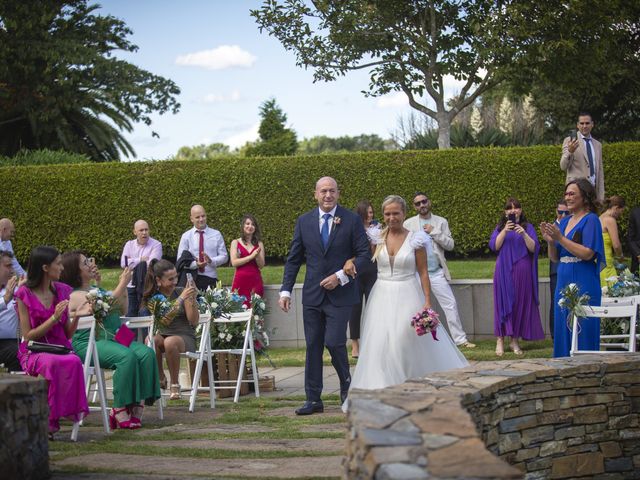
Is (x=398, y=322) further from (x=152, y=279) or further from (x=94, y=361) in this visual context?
(x=152, y=279)

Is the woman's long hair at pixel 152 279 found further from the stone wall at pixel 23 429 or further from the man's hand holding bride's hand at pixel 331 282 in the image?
the stone wall at pixel 23 429

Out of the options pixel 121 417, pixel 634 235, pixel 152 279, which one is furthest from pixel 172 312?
pixel 634 235

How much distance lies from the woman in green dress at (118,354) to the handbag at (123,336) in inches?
1.5

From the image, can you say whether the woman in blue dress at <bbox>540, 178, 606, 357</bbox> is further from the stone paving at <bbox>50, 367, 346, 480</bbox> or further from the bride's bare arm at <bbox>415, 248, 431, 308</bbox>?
the stone paving at <bbox>50, 367, 346, 480</bbox>

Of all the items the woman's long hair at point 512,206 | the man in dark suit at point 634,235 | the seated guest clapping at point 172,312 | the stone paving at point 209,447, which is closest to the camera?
the stone paving at point 209,447

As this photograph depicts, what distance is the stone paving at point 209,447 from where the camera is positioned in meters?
6.20

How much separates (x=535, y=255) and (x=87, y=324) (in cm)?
637

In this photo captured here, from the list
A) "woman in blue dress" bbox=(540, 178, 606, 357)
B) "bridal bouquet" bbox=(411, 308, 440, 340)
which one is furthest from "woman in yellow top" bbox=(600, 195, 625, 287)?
"bridal bouquet" bbox=(411, 308, 440, 340)

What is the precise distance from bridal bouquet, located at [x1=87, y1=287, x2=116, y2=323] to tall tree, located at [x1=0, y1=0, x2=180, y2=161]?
22244mm

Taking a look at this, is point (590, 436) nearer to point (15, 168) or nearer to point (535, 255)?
point (535, 255)

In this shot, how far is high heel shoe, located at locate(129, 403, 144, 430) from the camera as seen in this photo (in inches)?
344

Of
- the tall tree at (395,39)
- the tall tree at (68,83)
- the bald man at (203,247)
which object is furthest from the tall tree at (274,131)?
the bald man at (203,247)

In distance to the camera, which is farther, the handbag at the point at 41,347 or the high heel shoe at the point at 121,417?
the high heel shoe at the point at 121,417

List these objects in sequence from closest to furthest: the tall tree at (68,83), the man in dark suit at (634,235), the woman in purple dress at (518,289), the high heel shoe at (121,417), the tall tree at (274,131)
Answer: the high heel shoe at (121,417) < the woman in purple dress at (518,289) < the man in dark suit at (634,235) < the tall tree at (68,83) < the tall tree at (274,131)
